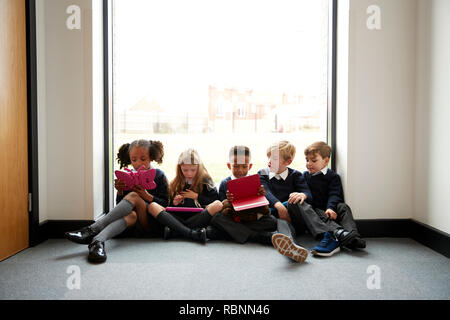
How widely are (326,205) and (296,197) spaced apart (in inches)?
13.6

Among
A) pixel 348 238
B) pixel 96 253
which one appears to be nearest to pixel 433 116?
pixel 348 238

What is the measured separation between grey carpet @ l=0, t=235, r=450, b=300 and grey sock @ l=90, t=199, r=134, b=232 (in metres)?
0.16

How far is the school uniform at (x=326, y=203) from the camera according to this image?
7.22 ft

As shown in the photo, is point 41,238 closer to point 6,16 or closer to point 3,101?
point 3,101

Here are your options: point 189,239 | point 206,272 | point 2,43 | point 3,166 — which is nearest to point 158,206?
point 189,239

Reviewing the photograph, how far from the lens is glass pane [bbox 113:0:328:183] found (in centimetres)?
265

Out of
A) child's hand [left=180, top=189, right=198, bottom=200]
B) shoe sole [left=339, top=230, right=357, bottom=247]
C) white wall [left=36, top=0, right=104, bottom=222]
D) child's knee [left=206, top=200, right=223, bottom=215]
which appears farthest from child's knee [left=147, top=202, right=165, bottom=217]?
shoe sole [left=339, top=230, right=357, bottom=247]

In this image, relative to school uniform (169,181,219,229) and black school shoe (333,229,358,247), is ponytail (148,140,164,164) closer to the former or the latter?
school uniform (169,181,219,229)

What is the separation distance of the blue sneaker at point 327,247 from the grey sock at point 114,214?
129 centimetres

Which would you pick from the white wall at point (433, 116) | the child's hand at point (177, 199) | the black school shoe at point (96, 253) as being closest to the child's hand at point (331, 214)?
the white wall at point (433, 116)

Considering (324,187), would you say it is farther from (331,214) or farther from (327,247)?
(327,247)

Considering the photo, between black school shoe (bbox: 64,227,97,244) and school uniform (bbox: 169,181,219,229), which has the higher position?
school uniform (bbox: 169,181,219,229)

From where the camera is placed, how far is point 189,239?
233cm
